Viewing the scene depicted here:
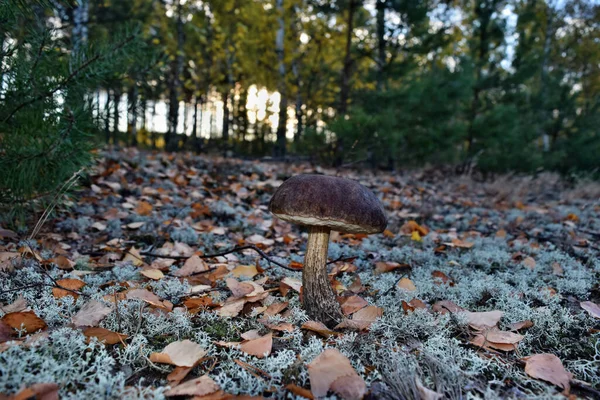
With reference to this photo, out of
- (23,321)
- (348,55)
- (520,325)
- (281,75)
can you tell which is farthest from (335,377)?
(281,75)

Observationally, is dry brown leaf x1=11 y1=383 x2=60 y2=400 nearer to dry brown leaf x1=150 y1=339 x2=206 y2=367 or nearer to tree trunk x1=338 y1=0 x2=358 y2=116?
dry brown leaf x1=150 y1=339 x2=206 y2=367

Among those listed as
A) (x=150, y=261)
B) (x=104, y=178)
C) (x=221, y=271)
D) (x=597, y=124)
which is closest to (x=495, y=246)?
(x=221, y=271)

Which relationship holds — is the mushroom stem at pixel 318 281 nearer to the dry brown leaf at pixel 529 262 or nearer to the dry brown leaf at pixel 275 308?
the dry brown leaf at pixel 275 308

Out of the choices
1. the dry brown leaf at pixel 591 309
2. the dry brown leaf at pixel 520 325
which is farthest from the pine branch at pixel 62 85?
the dry brown leaf at pixel 591 309

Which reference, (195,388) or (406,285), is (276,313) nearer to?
(195,388)

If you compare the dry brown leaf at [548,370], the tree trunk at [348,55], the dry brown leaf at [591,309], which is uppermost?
the tree trunk at [348,55]
